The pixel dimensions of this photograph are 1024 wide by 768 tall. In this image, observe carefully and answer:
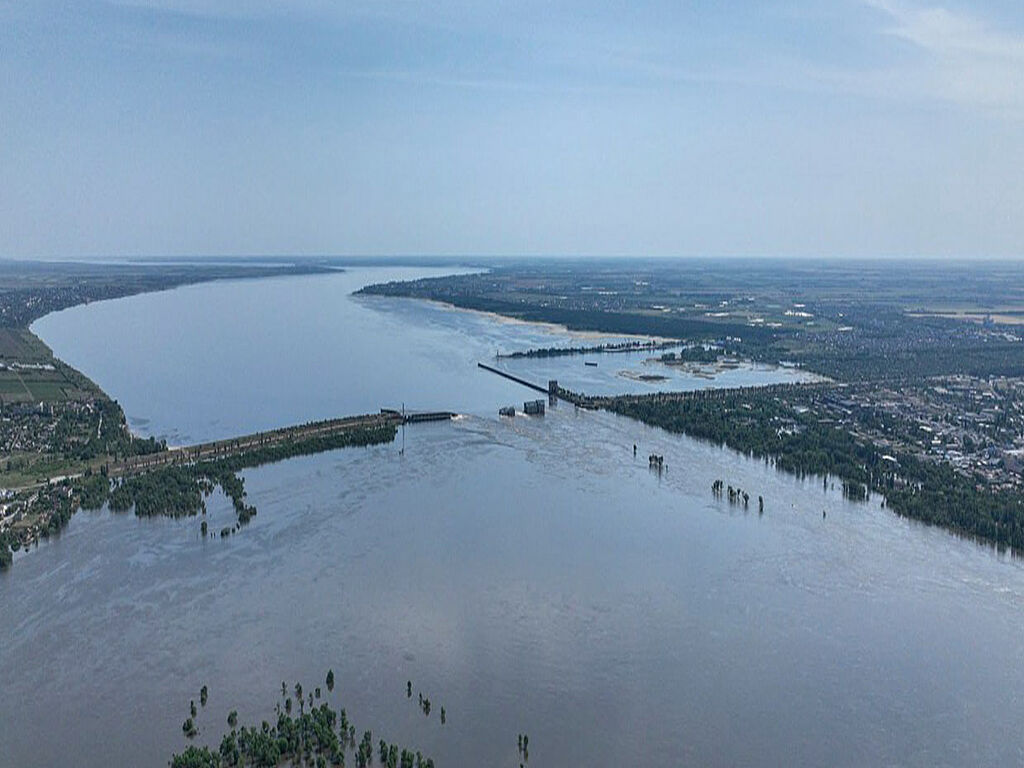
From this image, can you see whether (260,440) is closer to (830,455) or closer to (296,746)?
(296,746)

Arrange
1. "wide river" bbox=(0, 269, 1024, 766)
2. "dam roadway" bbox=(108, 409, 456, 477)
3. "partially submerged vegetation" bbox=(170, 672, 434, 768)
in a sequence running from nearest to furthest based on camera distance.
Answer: "partially submerged vegetation" bbox=(170, 672, 434, 768), "wide river" bbox=(0, 269, 1024, 766), "dam roadway" bbox=(108, 409, 456, 477)

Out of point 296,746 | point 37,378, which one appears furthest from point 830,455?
point 37,378

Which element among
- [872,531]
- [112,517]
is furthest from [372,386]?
[872,531]

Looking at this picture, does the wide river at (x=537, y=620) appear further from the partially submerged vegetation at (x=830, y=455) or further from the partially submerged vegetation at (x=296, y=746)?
the partially submerged vegetation at (x=830, y=455)

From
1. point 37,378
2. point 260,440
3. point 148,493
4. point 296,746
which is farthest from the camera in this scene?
point 37,378

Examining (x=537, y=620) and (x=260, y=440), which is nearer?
(x=537, y=620)

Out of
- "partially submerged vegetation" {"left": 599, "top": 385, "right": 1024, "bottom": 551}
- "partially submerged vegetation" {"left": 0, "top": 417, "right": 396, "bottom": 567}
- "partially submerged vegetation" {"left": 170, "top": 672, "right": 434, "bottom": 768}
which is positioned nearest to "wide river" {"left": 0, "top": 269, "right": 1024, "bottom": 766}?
"partially submerged vegetation" {"left": 170, "top": 672, "right": 434, "bottom": 768}

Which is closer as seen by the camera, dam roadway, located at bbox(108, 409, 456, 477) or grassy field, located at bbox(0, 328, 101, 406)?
dam roadway, located at bbox(108, 409, 456, 477)

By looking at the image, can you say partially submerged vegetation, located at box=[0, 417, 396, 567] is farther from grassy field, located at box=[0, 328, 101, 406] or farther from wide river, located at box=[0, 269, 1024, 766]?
grassy field, located at box=[0, 328, 101, 406]

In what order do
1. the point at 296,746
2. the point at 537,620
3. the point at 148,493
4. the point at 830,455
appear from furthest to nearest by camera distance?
the point at 830,455
the point at 148,493
the point at 537,620
the point at 296,746

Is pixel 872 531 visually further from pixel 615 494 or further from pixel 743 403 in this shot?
pixel 743 403
